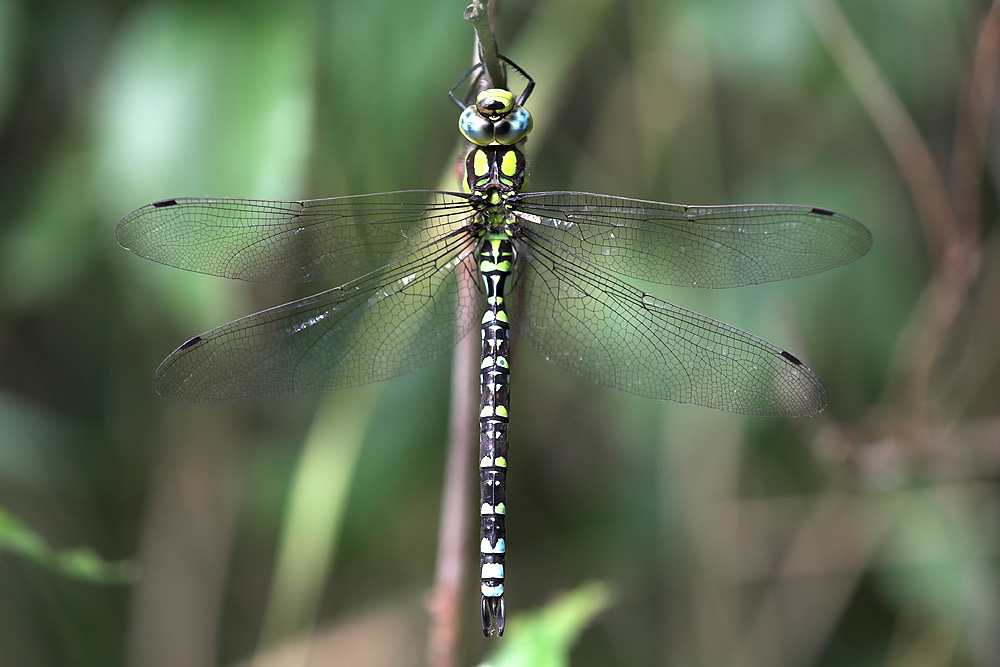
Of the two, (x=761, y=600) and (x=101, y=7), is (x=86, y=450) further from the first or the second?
(x=761, y=600)

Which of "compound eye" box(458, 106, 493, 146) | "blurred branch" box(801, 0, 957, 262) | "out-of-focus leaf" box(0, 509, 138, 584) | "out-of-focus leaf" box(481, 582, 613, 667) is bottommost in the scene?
"out-of-focus leaf" box(481, 582, 613, 667)

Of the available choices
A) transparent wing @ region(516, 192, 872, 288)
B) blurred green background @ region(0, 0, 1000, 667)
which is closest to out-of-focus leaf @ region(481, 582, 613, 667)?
transparent wing @ region(516, 192, 872, 288)

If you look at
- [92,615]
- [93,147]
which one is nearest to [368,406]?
[93,147]

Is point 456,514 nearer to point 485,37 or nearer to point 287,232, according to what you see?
point 287,232

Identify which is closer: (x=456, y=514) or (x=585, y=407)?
(x=456, y=514)

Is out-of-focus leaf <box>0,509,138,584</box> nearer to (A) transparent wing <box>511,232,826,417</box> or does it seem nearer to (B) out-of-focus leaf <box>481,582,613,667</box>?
(B) out-of-focus leaf <box>481,582,613,667</box>

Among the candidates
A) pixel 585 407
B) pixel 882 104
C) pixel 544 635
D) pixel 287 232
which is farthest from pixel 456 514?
pixel 882 104

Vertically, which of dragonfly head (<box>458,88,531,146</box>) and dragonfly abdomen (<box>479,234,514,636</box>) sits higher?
dragonfly head (<box>458,88,531,146</box>)
